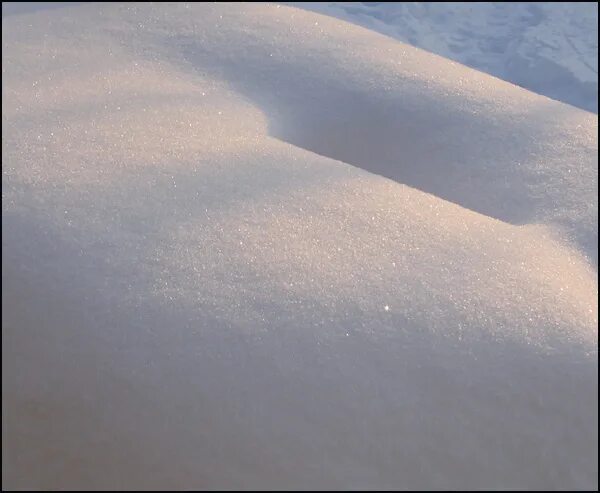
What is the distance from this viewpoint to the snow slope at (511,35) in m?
2.83

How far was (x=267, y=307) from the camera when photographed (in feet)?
2.14

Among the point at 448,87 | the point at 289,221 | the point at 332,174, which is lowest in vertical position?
the point at 289,221

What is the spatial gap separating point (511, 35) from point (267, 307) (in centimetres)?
282

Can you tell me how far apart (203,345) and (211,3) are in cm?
106

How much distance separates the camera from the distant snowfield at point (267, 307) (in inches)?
22.4

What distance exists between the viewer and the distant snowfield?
570 millimetres

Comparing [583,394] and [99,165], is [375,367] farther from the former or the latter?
[99,165]

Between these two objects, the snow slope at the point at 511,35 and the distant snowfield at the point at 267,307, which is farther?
the snow slope at the point at 511,35

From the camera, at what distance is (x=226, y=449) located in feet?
1.84

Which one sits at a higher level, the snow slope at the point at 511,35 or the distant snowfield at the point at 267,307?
the snow slope at the point at 511,35

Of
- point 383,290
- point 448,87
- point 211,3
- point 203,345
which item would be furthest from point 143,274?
point 211,3

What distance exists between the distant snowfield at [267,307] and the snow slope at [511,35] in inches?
74.4

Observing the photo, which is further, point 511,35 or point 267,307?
point 511,35

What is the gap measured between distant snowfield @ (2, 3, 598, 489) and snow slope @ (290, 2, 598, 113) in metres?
1.89
